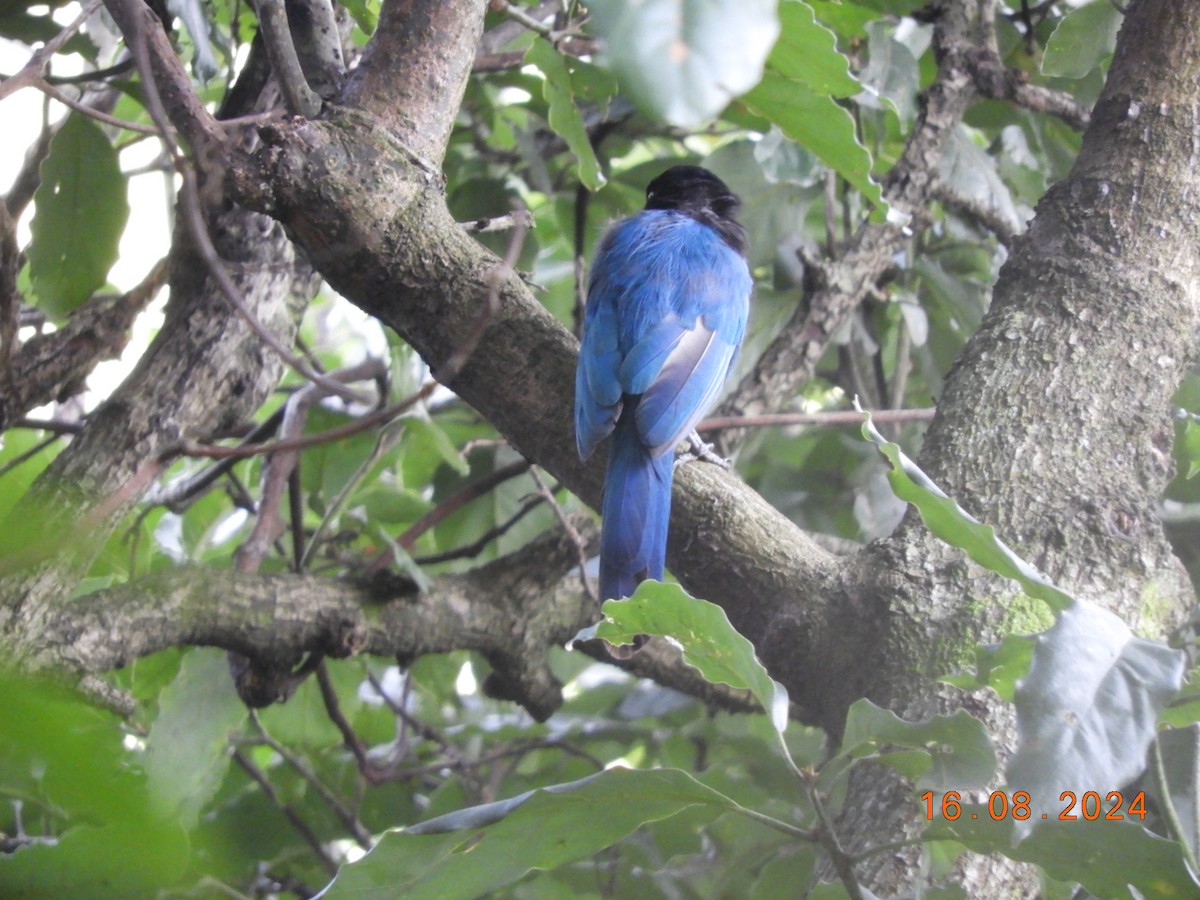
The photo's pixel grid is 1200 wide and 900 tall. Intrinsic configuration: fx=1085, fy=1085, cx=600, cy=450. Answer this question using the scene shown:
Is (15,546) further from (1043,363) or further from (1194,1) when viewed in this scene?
(1194,1)

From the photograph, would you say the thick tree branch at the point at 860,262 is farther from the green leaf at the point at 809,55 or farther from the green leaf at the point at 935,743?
the green leaf at the point at 935,743

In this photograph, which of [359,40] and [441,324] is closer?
[441,324]

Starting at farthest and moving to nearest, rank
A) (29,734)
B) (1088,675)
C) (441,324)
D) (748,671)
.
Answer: (441,324) < (748,671) < (1088,675) < (29,734)

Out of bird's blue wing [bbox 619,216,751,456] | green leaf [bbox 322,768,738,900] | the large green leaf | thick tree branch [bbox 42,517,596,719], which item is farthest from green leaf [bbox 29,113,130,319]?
the large green leaf

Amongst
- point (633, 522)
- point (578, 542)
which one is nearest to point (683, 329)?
point (578, 542)

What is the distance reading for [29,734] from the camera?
52cm

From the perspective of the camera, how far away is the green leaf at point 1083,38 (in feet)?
8.42

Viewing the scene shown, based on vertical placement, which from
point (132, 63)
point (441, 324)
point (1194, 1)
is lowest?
point (441, 324)

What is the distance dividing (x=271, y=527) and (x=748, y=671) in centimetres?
165

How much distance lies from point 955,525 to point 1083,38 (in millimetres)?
1729

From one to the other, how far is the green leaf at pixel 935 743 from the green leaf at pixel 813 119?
1.27 metres

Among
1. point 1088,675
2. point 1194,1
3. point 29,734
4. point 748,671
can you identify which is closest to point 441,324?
point 748,671

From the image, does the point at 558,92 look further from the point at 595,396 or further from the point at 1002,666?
the point at 1002,666

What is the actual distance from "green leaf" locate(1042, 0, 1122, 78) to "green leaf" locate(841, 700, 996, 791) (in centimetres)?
190
